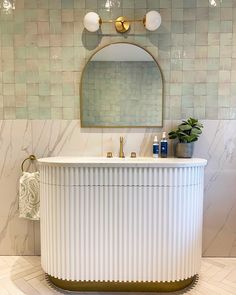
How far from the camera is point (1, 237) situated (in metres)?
2.14

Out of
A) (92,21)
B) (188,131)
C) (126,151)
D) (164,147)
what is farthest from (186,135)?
(92,21)

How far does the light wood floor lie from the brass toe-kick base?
0.23 feet

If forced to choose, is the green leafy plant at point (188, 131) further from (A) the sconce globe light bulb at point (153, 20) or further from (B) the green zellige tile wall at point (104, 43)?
(A) the sconce globe light bulb at point (153, 20)

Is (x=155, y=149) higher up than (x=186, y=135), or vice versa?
(x=186, y=135)

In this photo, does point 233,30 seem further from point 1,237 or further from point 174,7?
point 1,237

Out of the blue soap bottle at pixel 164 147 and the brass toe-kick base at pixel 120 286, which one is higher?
the blue soap bottle at pixel 164 147

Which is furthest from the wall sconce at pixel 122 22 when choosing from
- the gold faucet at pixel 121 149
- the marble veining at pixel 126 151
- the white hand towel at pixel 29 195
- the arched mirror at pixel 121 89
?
the white hand towel at pixel 29 195

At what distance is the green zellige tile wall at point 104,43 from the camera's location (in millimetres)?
1948

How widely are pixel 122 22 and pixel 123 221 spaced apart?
4.59 feet

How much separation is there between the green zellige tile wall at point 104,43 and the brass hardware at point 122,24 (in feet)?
0.14

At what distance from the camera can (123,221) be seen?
1610 mm

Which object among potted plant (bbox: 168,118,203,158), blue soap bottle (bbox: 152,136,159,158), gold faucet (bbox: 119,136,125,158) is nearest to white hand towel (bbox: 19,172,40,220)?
gold faucet (bbox: 119,136,125,158)

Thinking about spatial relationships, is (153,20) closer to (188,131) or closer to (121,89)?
(121,89)

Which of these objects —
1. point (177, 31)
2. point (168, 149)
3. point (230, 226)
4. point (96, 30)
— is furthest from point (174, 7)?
point (230, 226)
